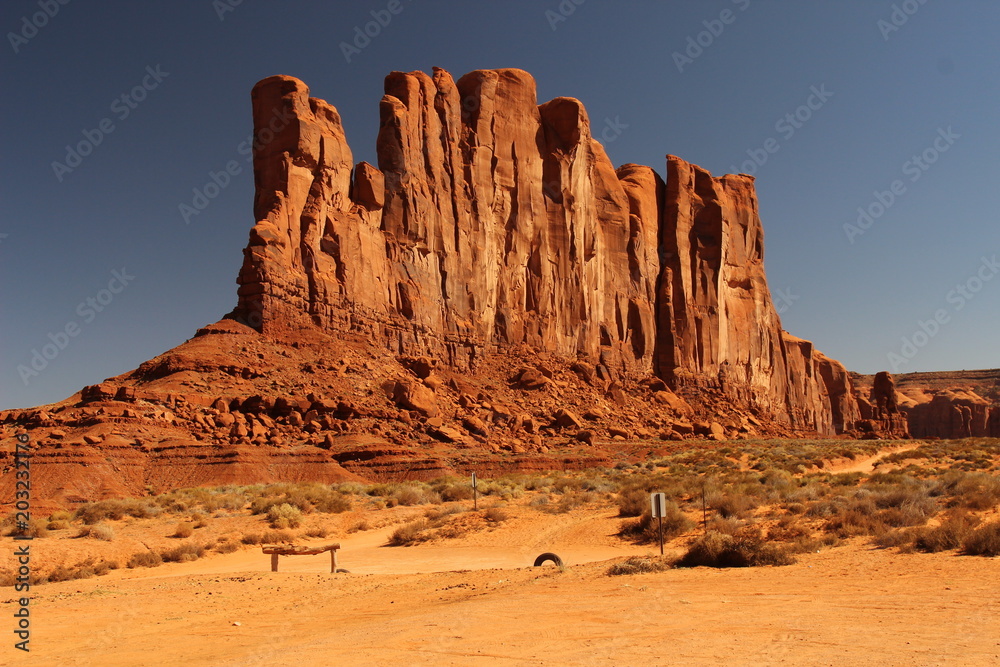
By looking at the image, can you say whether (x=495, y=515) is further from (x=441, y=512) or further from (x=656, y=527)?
(x=656, y=527)

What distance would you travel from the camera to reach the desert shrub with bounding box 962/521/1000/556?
11.8 metres

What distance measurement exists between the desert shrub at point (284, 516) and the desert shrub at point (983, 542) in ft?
56.9

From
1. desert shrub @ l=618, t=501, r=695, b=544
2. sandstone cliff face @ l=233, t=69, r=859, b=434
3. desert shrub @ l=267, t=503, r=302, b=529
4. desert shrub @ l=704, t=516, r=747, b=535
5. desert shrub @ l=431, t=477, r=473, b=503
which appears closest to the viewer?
desert shrub @ l=704, t=516, r=747, b=535

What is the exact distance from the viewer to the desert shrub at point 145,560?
17344mm

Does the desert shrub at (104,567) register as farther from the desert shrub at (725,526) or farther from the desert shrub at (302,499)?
the desert shrub at (725,526)

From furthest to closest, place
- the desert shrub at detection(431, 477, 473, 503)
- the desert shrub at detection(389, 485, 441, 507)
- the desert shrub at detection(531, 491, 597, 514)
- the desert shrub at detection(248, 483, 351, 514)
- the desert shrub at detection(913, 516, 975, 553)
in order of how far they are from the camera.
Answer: the desert shrub at detection(431, 477, 473, 503), the desert shrub at detection(389, 485, 441, 507), the desert shrub at detection(248, 483, 351, 514), the desert shrub at detection(531, 491, 597, 514), the desert shrub at detection(913, 516, 975, 553)

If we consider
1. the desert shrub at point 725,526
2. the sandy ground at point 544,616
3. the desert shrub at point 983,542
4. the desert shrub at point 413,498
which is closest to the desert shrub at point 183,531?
the sandy ground at point 544,616

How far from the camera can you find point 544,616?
9508 mm

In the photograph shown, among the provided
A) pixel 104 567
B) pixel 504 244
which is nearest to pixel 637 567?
pixel 104 567

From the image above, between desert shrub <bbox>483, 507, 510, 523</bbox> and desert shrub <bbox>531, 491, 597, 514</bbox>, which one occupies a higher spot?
desert shrub <bbox>531, 491, 597, 514</bbox>

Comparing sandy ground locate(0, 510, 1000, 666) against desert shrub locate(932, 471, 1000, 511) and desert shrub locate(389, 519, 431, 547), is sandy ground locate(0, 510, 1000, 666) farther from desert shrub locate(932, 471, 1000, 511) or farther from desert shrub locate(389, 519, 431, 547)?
desert shrub locate(389, 519, 431, 547)

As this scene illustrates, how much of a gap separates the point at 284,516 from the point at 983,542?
18.3 m

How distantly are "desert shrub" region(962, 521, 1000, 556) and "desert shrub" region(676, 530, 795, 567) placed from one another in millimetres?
2695

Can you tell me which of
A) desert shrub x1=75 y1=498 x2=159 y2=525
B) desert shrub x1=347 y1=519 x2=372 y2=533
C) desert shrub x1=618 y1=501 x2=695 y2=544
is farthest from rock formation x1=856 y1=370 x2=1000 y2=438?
desert shrub x1=75 y1=498 x2=159 y2=525
